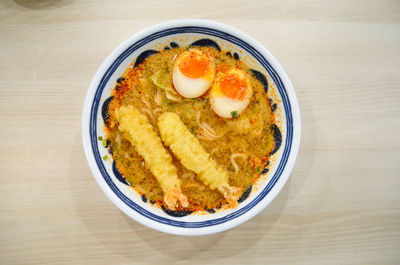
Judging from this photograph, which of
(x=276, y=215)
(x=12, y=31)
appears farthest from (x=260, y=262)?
(x=12, y=31)

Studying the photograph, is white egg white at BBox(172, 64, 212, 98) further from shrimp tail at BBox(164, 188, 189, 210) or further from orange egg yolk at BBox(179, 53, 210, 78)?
shrimp tail at BBox(164, 188, 189, 210)

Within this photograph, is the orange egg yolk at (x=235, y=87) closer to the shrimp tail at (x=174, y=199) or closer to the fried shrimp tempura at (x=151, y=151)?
the fried shrimp tempura at (x=151, y=151)

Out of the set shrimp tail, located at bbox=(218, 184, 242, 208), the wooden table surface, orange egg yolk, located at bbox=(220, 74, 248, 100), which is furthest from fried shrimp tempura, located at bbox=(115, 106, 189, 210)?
orange egg yolk, located at bbox=(220, 74, 248, 100)

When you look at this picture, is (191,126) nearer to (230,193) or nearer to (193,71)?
(193,71)

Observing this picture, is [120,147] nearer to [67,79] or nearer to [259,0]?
[67,79]

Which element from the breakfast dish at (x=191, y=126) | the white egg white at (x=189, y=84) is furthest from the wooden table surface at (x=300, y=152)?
the white egg white at (x=189, y=84)

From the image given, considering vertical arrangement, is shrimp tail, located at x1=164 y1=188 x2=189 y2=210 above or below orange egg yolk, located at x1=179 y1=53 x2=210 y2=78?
below

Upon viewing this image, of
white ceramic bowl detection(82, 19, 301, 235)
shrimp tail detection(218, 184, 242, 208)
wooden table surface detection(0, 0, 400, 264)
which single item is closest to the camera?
white ceramic bowl detection(82, 19, 301, 235)
